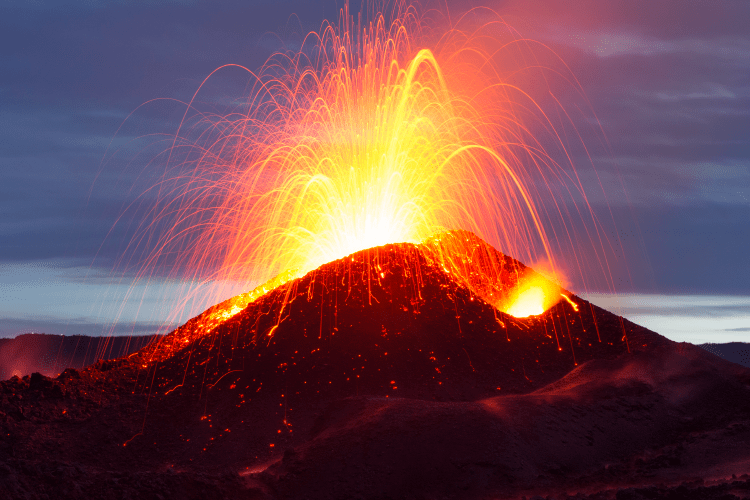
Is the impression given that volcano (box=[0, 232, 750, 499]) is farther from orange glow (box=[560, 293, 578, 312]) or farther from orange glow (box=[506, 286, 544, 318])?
orange glow (box=[506, 286, 544, 318])

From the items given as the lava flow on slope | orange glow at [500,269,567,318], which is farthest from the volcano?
orange glow at [500,269,567,318]

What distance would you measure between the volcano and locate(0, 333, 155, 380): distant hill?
1709 inches

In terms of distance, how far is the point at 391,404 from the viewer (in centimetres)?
2155

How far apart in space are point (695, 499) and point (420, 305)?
15438 mm

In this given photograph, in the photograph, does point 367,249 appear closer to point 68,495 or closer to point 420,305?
point 420,305

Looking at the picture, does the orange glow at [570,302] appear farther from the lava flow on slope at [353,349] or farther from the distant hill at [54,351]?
the distant hill at [54,351]

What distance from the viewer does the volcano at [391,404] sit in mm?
18219

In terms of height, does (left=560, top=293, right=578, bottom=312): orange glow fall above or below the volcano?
above

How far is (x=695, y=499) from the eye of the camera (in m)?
16.6

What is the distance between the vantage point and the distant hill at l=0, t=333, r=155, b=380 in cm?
6769

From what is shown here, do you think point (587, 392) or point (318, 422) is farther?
point (587, 392)

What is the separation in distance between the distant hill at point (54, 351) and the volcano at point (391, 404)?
142ft

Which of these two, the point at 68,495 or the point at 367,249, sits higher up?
the point at 367,249

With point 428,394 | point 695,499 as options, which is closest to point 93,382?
point 428,394
